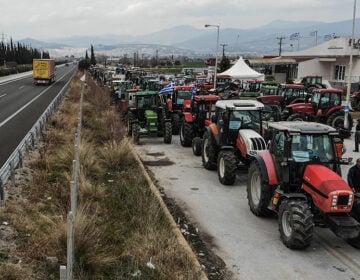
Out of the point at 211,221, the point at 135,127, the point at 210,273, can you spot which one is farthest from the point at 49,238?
the point at 135,127

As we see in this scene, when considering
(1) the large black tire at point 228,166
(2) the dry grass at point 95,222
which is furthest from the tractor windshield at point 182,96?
(1) the large black tire at point 228,166

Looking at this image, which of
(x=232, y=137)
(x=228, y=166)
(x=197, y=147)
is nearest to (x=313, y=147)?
(x=228, y=166)

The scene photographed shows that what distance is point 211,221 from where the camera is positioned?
9.97m

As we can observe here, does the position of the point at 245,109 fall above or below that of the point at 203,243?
above

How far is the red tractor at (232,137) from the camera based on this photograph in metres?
12.4

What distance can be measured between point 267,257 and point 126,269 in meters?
2.57

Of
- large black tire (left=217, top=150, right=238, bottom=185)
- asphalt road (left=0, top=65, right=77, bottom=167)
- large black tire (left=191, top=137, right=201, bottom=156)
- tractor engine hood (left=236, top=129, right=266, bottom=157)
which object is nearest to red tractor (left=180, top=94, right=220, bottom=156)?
large black tire (left=191, top=137, right=201, bottom=156)

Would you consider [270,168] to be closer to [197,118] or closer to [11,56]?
[197,118]

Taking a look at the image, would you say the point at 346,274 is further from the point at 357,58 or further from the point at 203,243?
the point at 357,58

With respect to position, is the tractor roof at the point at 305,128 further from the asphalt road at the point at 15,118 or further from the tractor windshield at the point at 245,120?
the asphalt road at the point at 15,118

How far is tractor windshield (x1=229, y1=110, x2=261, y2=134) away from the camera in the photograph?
524 inches

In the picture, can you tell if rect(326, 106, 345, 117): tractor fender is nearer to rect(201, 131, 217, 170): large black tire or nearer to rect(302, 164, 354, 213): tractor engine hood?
rect(201, 131, 217, 170): large black tire

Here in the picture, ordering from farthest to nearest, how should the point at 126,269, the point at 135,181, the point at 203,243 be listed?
the point at 135,181 → the point at 203,243 → the point at 126,269

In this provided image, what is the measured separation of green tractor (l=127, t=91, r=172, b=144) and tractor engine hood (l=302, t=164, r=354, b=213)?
11090 millimetres
